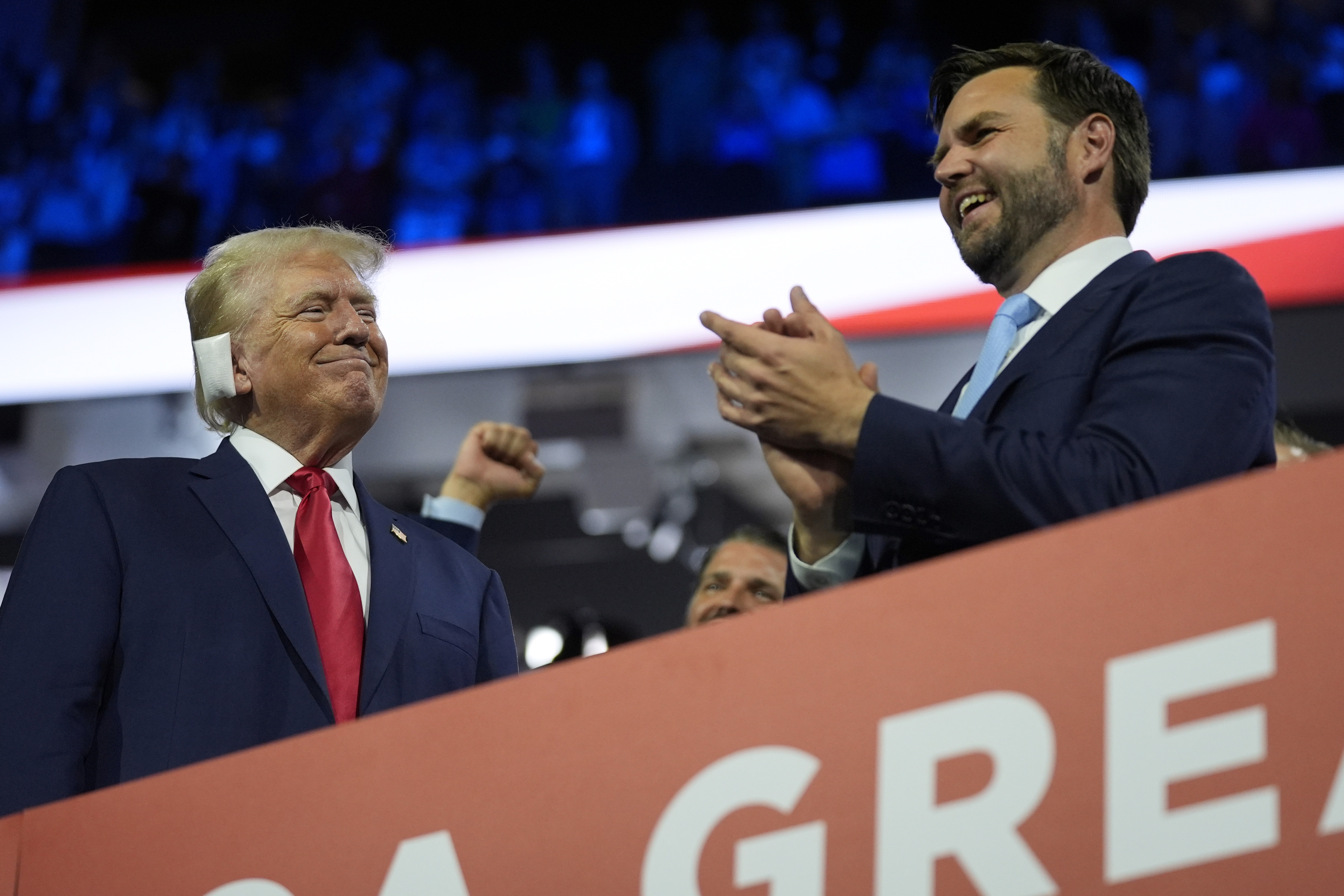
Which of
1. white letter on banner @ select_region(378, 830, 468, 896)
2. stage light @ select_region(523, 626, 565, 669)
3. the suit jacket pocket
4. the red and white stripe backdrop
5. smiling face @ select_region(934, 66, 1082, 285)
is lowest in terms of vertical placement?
stage light @ select_region(523, 626, 565, 669)

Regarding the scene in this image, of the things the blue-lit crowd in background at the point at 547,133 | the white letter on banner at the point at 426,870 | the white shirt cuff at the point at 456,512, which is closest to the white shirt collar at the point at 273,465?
the white shirt cuff at the point at 456,512

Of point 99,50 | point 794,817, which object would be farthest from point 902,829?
point 99,50

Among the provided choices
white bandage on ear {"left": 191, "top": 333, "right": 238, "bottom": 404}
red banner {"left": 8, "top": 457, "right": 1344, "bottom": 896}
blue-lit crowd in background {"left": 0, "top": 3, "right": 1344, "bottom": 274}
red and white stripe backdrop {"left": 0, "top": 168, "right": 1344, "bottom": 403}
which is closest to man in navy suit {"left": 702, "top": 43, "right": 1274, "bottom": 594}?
red banner {"left": 8, "top": 457, "right": 1344, "bottom": 896}

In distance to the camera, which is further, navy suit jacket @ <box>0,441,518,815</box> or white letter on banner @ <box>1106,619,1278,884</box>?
navy suit jacket @ <box>0,441,518,815</box>

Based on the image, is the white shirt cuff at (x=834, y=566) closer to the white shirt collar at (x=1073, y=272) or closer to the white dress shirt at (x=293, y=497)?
the white shirt collar at (x=1073, y=272)

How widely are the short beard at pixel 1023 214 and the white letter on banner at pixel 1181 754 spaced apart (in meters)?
0.74

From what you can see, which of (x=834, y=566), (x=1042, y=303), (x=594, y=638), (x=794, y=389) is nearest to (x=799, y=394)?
(x=794, y=389)

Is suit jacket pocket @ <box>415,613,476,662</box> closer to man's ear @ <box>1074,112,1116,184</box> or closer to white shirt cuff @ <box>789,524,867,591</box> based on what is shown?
white shirt cuff @ <box>789,524,867,591</box>

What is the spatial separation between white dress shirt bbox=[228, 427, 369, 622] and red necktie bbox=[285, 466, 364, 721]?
1 centimetres

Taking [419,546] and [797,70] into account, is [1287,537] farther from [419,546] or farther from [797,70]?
[797,70]

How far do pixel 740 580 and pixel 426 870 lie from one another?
1797 millimetres

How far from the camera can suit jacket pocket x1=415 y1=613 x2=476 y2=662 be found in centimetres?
163

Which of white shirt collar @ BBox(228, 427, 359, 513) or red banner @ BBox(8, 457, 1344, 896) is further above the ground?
white shirt collar @ BBox(228, 427, 359, 513)

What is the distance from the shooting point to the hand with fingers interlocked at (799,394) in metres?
1.21
